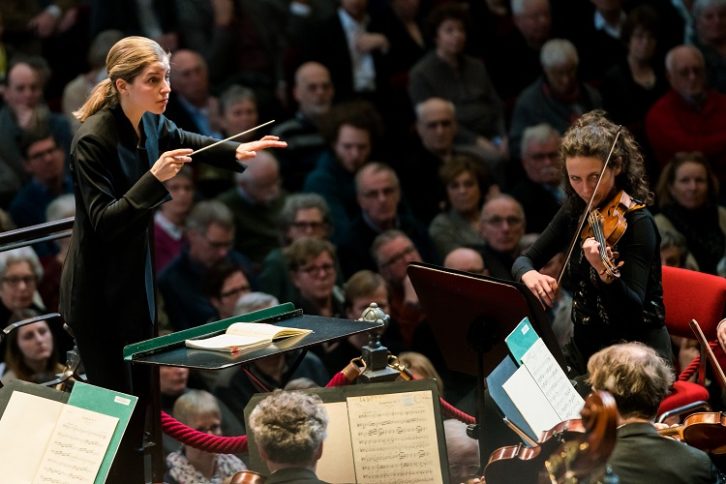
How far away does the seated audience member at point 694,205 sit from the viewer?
6.89 metres

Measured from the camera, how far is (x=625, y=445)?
3.00 meters

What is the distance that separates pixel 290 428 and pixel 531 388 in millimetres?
695

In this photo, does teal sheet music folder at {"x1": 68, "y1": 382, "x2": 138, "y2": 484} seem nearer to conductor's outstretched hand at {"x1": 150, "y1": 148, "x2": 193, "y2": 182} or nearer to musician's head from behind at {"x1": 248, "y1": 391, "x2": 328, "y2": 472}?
musician's head from behind at {"x1": 248, "y1": 391, "x2": 328, "y2": 472}

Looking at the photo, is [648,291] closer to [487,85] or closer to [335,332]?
[335,332]

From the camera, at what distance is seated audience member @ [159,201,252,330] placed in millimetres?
6445

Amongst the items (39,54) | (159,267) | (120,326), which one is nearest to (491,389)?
(120,326)

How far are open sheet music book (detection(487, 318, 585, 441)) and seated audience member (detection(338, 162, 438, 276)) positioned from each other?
3432 mm

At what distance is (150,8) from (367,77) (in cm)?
139

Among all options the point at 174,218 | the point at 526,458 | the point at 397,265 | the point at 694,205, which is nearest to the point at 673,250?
the point at 694,205

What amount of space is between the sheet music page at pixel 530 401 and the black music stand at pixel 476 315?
0.31 metres

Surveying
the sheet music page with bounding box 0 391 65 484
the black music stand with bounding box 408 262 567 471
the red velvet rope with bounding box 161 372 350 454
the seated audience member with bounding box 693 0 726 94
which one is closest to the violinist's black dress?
the black music stand with bounding box 408 262 567 471

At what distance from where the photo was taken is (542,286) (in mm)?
3854

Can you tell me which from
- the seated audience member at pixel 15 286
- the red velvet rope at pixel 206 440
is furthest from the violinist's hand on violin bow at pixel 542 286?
the seated audience member at pixel 15 286

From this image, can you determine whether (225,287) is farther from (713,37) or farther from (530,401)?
(713,37)
